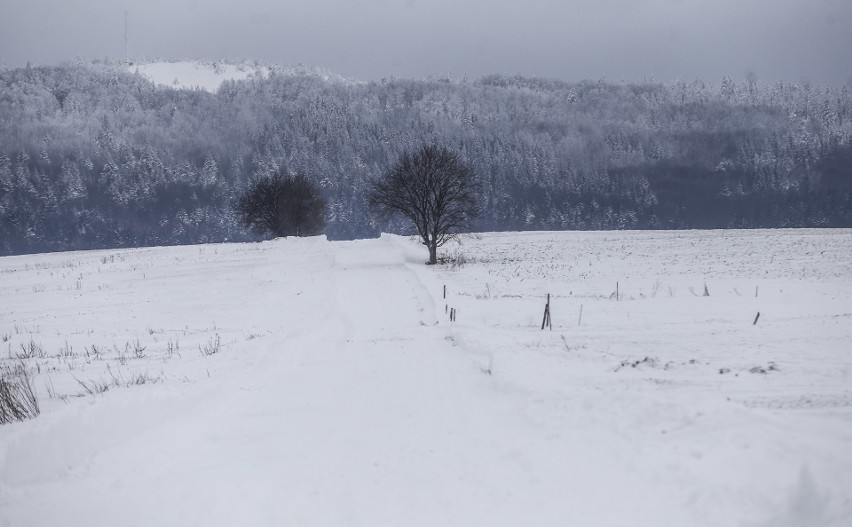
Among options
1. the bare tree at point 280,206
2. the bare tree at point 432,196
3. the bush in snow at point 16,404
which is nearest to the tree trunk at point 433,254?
the bare tree at point 432,196

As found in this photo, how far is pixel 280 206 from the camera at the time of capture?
7288cm

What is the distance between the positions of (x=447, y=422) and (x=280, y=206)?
68759 mm

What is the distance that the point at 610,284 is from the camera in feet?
89.2

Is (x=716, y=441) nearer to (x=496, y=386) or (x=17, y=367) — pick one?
(x=496, y=386)

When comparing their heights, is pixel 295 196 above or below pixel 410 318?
above

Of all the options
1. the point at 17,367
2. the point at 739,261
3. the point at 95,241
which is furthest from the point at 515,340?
the point at 95,241

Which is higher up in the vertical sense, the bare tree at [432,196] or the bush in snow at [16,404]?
the bare tree at [432,196]

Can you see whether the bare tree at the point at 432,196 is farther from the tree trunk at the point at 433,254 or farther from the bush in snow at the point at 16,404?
the bush in snow at the point at 16,404

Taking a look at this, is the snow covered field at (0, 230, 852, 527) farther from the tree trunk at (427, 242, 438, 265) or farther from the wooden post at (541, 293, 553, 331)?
the tree trunk at (427, 242, 438, 265)

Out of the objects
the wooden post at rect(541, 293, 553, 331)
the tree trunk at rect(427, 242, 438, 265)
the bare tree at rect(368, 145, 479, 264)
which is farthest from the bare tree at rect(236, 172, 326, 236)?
the wooden post at rect(541, 293, 553, 331)

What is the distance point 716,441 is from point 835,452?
1.07 meters

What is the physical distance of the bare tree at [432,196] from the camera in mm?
40906

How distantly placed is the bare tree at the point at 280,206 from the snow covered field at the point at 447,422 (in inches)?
2208

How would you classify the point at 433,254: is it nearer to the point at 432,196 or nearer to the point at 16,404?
the point at 432,196
